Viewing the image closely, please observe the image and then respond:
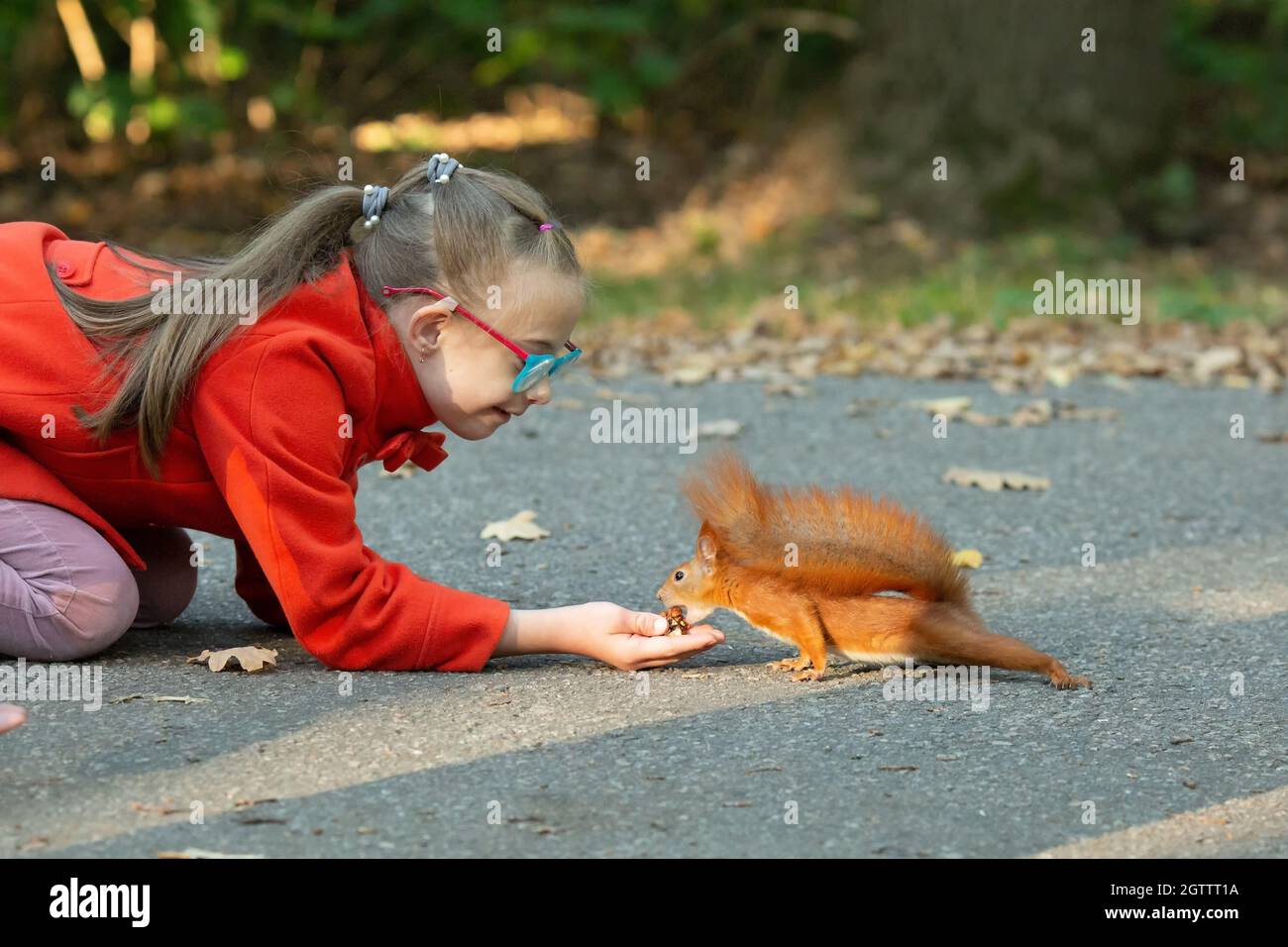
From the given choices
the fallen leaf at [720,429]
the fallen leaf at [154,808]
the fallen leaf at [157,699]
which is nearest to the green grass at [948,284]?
the fallen leaf at [720,429]

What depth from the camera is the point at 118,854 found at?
222cm

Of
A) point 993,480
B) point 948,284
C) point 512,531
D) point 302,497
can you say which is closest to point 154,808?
point 302,497

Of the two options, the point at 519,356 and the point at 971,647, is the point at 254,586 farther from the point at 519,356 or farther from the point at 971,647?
the point at 971,647

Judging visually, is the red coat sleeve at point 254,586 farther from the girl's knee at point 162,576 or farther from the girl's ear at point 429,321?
the girl's ear at point 429,321

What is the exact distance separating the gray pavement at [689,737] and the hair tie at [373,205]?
91 centimetres

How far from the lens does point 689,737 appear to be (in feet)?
9.08

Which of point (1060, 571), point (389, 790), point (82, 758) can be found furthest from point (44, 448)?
point (1060, 571)

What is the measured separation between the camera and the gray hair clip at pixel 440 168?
3188 millimetres

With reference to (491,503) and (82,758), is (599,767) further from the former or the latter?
(491,503)

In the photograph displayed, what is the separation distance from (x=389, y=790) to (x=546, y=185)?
10.5 metres

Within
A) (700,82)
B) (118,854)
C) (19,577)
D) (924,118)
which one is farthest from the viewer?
(700,82)

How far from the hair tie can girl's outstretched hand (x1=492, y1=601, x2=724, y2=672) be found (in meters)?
0.84

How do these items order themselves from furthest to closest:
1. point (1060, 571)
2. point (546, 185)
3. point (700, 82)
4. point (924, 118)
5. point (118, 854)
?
point (700, 82), point (546, 185), point (924, 118), point (1060, 571), point (118, 854)

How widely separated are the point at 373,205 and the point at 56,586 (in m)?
0.98
